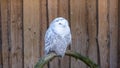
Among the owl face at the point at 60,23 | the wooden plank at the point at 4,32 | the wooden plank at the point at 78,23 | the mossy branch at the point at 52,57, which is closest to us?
the mossy branch at the point at 52,57

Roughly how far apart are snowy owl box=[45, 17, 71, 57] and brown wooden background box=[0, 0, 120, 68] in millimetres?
586

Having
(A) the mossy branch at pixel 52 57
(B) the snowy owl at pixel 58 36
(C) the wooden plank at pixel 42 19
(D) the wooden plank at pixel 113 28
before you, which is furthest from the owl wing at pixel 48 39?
(D) the wooden plank at pixel 113 28

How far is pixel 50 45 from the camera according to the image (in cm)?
256

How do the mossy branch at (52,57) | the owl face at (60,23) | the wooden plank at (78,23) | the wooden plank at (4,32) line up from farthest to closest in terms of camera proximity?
the wooden plank at (78,23) < the wooden plank at (4,32) < the owl face at (60,23) < the mossy branch at (52,57)

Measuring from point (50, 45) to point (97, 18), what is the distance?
81 centimetres

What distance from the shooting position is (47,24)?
10.3 ft

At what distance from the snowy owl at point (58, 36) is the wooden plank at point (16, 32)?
2.00 ft

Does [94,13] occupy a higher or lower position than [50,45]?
higher

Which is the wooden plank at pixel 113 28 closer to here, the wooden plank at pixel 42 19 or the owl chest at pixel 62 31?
the wooden plank at pixel 42 19

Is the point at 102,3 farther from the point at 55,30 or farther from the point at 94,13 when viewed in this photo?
the point at 55,30

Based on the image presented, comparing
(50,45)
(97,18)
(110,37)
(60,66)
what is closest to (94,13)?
(97,18)

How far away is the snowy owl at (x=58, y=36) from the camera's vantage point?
242cm

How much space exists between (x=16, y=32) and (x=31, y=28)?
142 millimetres

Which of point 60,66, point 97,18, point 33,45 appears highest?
point 97,18
